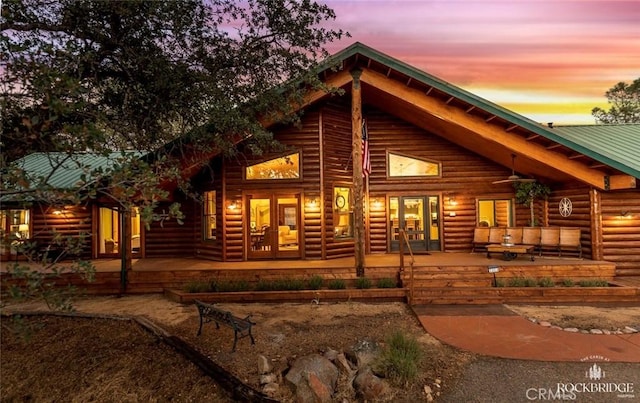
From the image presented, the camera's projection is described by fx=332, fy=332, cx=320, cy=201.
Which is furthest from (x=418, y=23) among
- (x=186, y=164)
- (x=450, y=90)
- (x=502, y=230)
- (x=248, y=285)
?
(x=248, y=285)

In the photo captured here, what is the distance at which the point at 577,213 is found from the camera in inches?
411

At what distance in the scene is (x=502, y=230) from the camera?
11336 millimetres

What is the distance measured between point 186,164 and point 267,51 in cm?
381

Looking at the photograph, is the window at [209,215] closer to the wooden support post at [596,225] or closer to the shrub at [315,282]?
the shrub at [315,282]

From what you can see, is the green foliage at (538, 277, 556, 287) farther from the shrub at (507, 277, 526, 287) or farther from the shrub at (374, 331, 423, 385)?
the shrub at (374, 331, 423, 385)

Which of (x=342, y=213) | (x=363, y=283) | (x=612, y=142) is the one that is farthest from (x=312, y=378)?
(x=612, y=142)

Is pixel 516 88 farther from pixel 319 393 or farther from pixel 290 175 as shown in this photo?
pixel 319 393

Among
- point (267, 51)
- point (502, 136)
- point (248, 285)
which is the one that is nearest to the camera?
point (267, 51)

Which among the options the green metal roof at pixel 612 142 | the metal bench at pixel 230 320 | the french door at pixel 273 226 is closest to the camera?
the metal bench at pixel 230 320

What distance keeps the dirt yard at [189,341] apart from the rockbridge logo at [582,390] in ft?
3.05

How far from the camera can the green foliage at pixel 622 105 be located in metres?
25.8

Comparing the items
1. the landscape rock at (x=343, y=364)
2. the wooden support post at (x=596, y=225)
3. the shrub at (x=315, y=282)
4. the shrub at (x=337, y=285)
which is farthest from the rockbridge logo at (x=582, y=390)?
the wooden support post at (x=596, y=225)

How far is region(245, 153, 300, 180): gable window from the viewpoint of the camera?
11.3 m

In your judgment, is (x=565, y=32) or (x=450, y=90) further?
(x=565, y=32)
